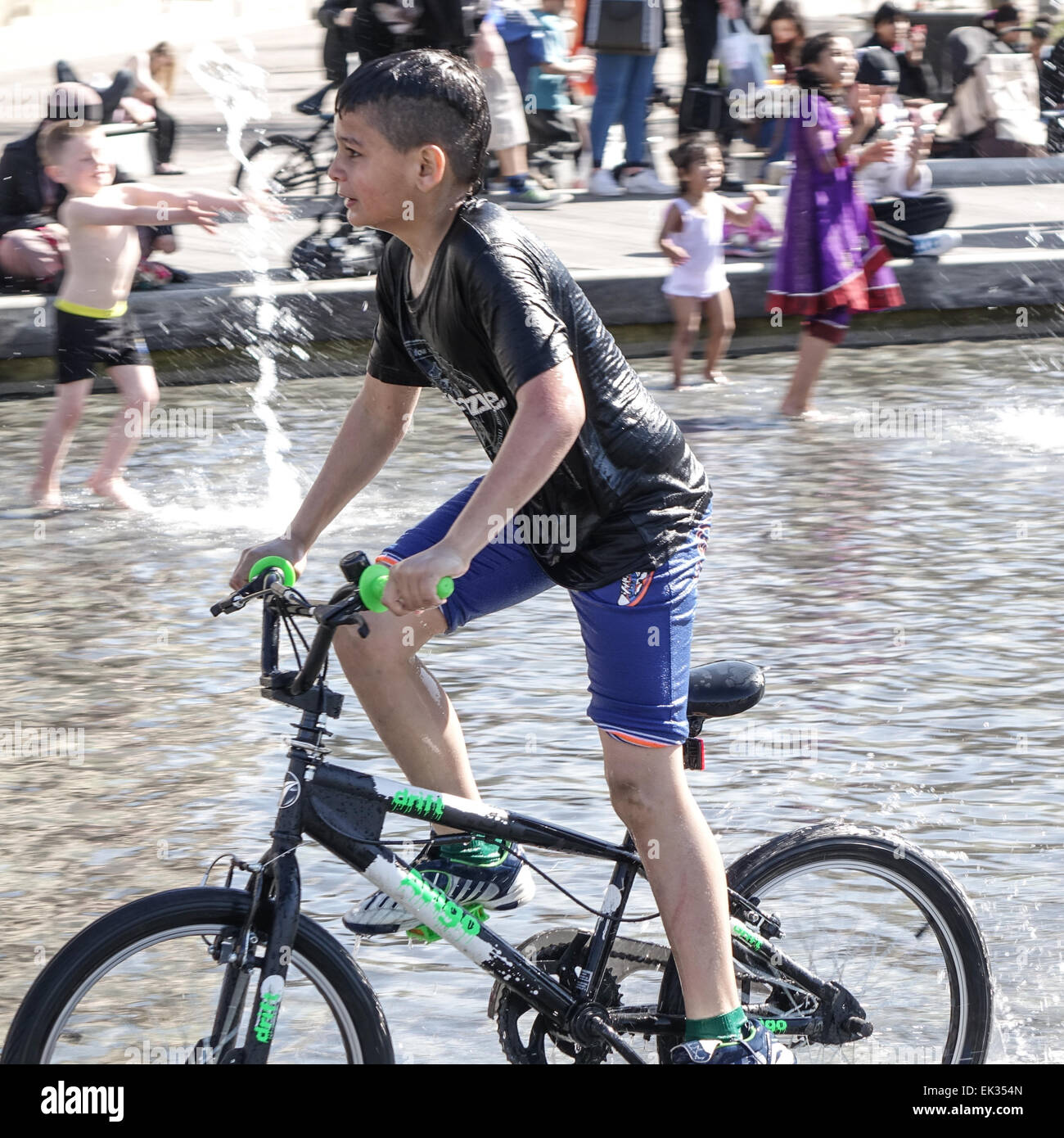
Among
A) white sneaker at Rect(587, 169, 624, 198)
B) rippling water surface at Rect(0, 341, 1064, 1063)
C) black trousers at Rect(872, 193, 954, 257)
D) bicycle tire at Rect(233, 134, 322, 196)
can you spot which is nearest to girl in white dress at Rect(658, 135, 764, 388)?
rippling water surface at Rect(0, 341, 1064, 1063)

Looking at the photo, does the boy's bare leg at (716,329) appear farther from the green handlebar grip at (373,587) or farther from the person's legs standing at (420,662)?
the green handlebar grip at (373,587)

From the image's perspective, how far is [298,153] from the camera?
1457cm

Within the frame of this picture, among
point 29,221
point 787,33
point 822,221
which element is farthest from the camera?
point 787,33

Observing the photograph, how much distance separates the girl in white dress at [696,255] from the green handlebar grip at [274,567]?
295 inches

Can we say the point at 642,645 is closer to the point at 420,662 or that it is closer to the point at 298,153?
the point at 420,662

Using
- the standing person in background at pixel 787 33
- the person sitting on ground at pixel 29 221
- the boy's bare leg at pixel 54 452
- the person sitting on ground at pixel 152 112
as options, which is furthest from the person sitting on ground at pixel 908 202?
the boy's bare leg at pixel 54 452

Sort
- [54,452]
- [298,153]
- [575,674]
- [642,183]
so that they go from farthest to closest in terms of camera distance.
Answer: [642,183] → [298,153] → [54,452] → [575,674]

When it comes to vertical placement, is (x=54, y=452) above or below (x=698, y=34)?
below

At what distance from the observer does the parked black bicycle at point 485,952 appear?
3004mm

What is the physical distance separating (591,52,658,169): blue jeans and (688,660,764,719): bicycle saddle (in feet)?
40.5

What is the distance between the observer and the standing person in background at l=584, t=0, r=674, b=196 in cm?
1502

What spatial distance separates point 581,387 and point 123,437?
5.43 metres

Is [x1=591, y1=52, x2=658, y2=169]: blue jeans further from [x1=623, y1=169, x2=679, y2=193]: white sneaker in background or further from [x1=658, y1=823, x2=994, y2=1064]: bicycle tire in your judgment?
[x1=658, y1=823, x2=994, y2=1064]: bicycle tire

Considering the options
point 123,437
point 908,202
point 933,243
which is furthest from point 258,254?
point 123,437
